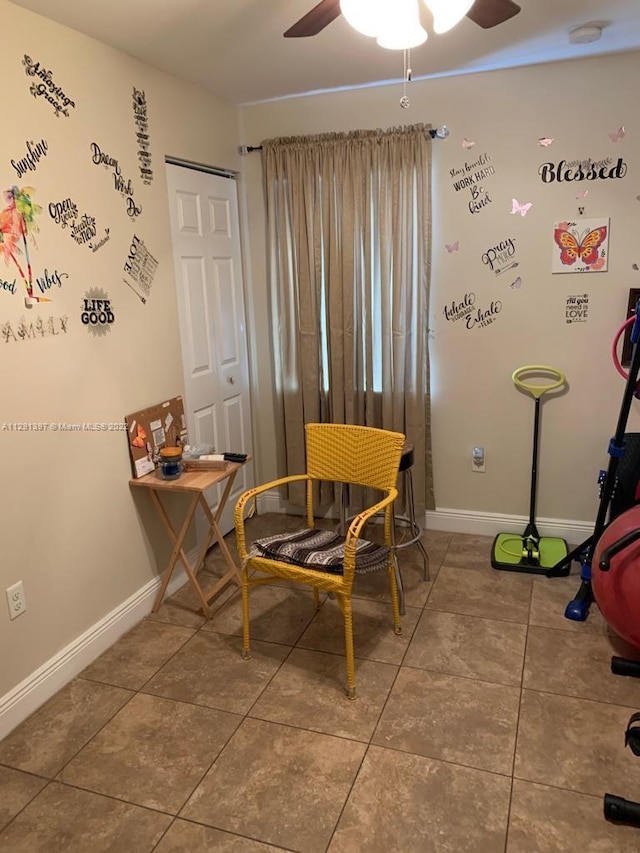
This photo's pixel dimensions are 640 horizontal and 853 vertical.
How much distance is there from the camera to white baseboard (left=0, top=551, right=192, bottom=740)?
7.42 ft

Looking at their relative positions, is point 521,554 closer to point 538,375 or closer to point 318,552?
point 538,375

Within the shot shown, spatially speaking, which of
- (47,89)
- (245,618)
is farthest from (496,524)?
(47,89)

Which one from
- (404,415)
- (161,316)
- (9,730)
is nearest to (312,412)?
(404,415)

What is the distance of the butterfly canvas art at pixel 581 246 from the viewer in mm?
3121

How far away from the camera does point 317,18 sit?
→ 1899 millimetres

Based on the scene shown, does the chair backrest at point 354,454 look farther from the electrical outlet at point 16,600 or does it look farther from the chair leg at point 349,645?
the electrical outlet at point 16,600

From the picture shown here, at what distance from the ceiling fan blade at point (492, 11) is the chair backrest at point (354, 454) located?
1.48 meters

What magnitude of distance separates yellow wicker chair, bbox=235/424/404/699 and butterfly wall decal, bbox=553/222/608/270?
1407 millimetres

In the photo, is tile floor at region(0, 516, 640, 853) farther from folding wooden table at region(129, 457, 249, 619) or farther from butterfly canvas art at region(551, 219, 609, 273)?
butterfly canvas art at region(551, 219, 609, 273)

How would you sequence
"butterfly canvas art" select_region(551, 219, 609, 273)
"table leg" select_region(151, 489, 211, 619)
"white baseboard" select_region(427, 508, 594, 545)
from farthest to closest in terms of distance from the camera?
"white baseboard" select_region(427, 508, 594, 545), "butterfly canvas art" select_region(551, 219, 609, 273), "table leg" select_region(151, 489, 211, 619)

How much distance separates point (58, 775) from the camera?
204 cm

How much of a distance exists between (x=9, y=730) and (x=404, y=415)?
237 cm

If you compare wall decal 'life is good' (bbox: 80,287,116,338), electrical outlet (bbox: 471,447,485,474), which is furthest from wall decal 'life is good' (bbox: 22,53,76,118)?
electrical outlet (bbox: 471,447,485,474)

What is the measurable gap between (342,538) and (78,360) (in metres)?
1.31
